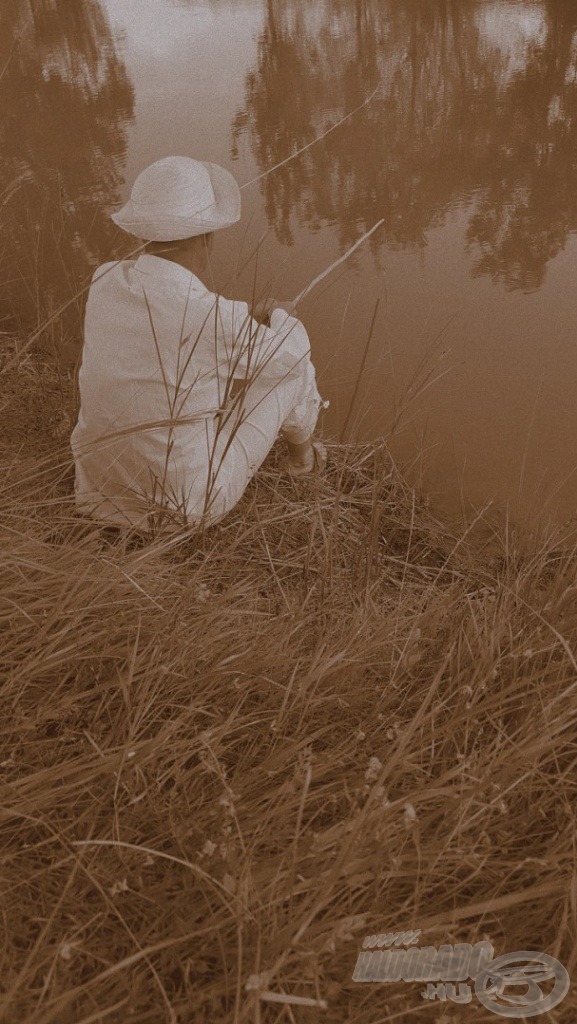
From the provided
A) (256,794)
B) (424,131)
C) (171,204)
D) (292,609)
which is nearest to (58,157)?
(424,131)

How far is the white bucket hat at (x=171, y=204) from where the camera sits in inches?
67.2

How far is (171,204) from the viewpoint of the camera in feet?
5.71

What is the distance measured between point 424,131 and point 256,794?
4.83m

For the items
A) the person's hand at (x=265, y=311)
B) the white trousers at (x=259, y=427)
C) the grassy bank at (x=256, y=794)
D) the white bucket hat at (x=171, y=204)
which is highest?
the white bucket hat at (x=171, y=204)

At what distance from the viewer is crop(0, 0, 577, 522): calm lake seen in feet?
8.70

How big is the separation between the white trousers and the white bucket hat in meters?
0.38

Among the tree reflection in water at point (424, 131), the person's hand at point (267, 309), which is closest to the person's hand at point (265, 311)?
the person's hand at point (267, 309)

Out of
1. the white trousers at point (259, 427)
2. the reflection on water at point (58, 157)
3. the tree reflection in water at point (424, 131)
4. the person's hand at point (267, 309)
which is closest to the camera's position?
the white trousers at point (259, 427)

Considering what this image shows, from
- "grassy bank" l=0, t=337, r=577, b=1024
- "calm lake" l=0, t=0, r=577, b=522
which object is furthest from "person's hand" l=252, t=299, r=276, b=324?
"grassy bank" l=0, t=337, r=577, b=1024

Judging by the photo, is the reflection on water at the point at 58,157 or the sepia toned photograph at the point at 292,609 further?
the reflection on water at the point at 58,157

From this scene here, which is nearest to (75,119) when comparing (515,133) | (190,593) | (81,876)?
(515,133)

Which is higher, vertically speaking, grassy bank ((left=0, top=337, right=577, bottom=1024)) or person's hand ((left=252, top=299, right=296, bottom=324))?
person's hand ((left=252, top=299, right=296, bottom=324))

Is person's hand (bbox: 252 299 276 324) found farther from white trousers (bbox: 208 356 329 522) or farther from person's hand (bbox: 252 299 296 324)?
white trousers (bbox: 208 356 329 522)

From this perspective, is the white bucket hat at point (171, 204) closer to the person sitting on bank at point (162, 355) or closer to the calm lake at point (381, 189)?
the person sitting on bank at point (162, 355)
